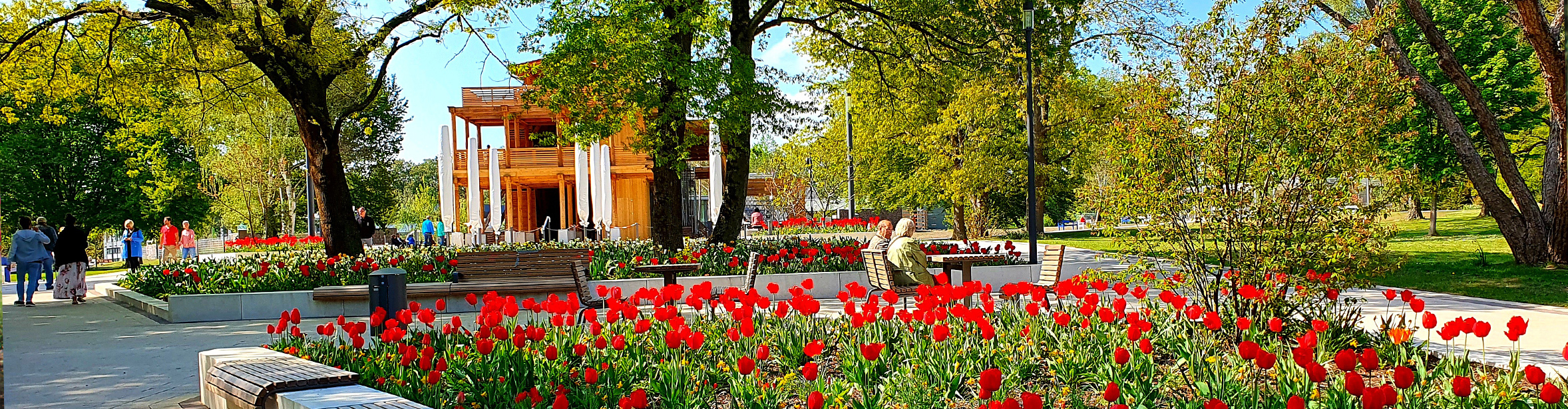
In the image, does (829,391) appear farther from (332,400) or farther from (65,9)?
(65,9)

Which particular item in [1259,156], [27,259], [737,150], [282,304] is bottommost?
[282,304]

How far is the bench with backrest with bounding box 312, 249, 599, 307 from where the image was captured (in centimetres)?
1122

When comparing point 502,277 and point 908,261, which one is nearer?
A: point 908,261

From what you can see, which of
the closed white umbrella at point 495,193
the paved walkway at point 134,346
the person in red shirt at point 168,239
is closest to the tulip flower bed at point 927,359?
the paved walkway at point 134,346

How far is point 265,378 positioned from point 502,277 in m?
7.64

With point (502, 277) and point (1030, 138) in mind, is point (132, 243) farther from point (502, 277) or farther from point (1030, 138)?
point (1030, 138)

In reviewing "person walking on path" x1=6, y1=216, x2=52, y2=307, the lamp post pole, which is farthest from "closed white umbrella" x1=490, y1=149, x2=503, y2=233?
the lamp post pole

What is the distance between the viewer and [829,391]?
465 centimetres

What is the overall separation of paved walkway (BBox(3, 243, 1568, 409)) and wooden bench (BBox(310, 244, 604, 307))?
67 cm

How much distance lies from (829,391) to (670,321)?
3.89ft

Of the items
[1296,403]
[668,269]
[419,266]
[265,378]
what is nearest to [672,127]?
[668,269]

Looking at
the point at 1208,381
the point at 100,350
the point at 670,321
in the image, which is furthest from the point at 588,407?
the point at 100,350

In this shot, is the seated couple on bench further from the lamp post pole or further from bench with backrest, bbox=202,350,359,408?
the lamp post pole

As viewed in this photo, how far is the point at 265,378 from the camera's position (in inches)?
199
